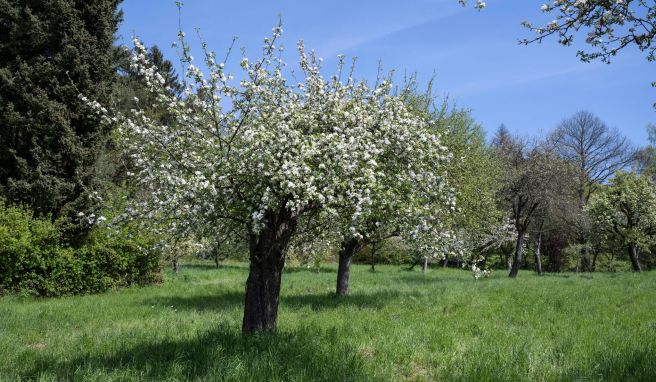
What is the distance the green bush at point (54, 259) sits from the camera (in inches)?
774

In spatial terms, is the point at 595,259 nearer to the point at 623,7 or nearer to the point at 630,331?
the point at 630,331

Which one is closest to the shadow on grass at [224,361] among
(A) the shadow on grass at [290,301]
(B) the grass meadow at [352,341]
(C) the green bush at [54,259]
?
(B) the grass meadow at [352,341]

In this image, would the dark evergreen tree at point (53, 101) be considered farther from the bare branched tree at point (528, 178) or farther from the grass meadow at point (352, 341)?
the bare branched tree at point (528, 178)

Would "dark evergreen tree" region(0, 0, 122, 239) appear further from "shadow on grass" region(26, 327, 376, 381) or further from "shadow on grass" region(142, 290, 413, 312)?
"shadow on grass" region(26, 327, 376, 381)

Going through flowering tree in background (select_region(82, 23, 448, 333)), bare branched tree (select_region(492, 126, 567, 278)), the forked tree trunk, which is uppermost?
bare branched tree (select_region(492, 126, 567, 278))

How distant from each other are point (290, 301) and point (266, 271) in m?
8.33

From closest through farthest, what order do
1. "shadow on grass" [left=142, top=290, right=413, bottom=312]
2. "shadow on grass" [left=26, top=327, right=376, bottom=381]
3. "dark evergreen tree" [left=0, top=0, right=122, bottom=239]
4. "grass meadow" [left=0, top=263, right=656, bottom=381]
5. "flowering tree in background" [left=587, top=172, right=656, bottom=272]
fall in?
"shadow on grass" [left=26, top=327, right=376, bottom=381] < "grass meadow" [left=0, top=263, right=656, bottom=381] < "shadow on grass" [left=142, top=290, right=413, bottom=312] < "dark evergreen tree" [left=0, top=0, right=122, bottom=239] < "flowering tree in background" [left=587, top=172, right=656, bottom=272]

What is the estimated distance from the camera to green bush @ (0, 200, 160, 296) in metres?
19.7

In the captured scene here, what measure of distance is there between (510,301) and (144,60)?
13455 mm

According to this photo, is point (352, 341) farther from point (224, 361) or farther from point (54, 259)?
point (54, 259)

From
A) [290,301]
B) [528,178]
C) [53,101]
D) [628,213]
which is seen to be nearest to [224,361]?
[290,301]

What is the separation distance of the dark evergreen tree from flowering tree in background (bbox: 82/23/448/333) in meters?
14.8

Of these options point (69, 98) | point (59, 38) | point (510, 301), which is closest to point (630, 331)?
point (510, 301)

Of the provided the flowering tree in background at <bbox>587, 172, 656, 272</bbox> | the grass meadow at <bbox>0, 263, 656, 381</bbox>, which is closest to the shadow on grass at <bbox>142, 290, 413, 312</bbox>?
the grass meadow at <bbox>0, 263, 656, 381</bbox>
